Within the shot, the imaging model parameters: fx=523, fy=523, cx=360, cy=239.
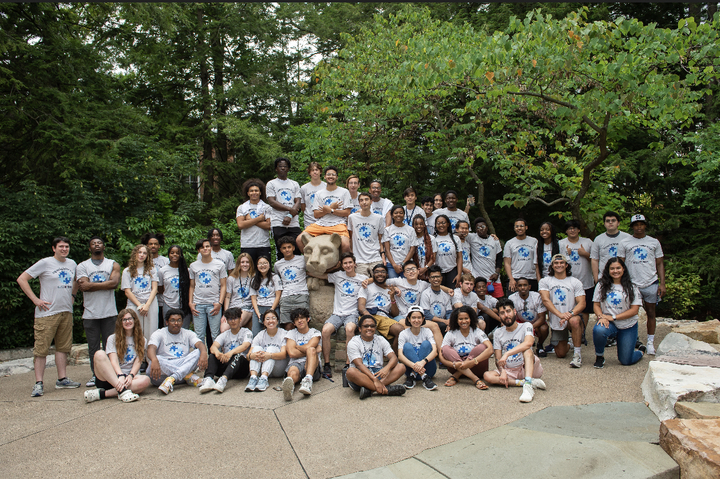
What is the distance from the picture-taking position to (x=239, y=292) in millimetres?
6922

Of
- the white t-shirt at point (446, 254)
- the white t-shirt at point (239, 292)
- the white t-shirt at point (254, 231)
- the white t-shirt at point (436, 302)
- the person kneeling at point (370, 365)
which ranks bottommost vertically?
the person kneeling at point (370, 365)

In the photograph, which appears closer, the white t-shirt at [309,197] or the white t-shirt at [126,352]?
the white t-shirt at [126,352]

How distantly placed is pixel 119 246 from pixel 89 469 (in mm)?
7320

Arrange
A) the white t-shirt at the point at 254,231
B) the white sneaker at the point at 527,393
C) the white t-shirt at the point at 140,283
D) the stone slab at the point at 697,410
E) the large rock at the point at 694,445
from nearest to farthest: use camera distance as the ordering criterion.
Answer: the large rock at the point at 694,445
the stone slab at the point at 697,410
the white sneaker at the point at 527,393
the white t-shirt at the point at 140,283
the white t-shirt at the point at 254,231

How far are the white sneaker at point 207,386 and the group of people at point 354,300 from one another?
1 centimetres

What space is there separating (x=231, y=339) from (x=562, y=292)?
415 centimetres

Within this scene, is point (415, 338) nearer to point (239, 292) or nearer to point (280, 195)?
point (239, 292)

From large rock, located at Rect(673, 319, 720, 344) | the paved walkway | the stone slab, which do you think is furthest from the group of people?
the stone slab

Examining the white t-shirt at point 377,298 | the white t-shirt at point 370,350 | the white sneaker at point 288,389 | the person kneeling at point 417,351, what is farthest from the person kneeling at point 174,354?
the person kneeling at point 417,351

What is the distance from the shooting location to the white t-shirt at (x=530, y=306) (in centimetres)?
691

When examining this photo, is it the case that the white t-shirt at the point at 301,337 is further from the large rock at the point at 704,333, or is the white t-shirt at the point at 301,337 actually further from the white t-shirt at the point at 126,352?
the large rock at the point at 704,333

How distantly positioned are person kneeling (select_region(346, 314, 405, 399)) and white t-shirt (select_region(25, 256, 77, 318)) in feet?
11.5

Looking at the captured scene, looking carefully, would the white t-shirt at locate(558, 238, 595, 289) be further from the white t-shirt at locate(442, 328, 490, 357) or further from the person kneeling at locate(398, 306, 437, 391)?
the person kneeling at locate(398, 306, 437, 391)

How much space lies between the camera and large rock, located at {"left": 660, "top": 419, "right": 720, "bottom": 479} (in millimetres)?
3559
